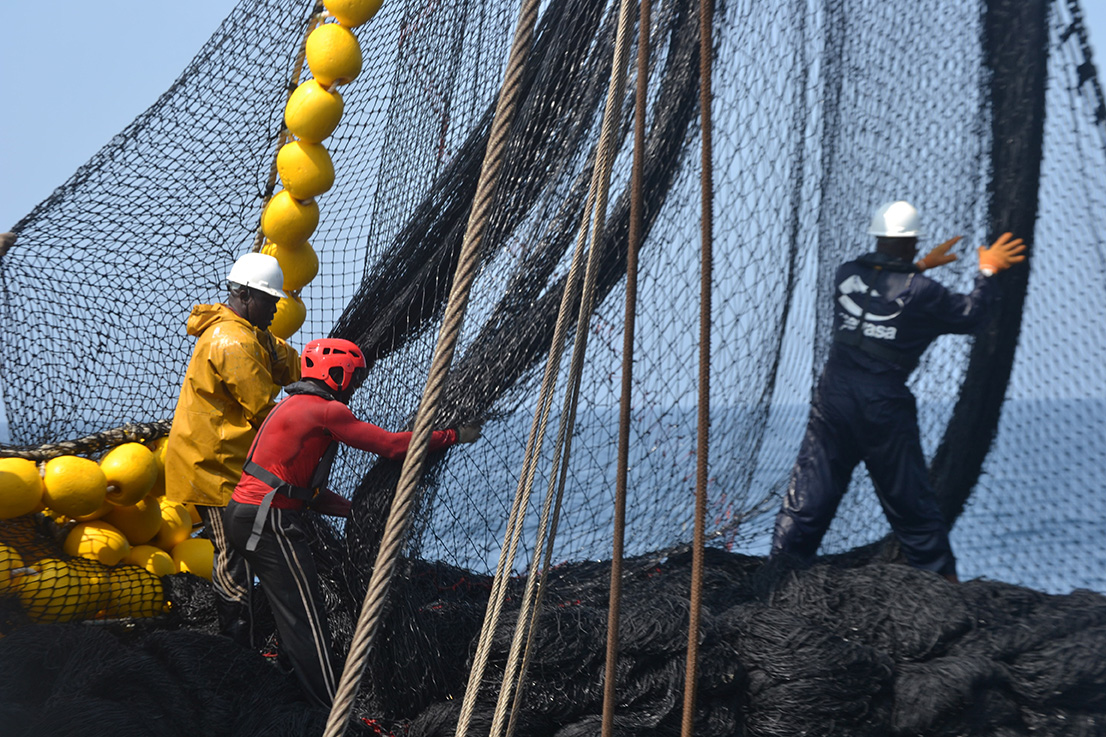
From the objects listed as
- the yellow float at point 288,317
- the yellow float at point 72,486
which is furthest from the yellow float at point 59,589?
the yellow float at point 288,317

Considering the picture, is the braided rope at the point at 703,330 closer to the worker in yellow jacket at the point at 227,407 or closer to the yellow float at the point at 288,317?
the worker in yellow jacket at the point at 227,407

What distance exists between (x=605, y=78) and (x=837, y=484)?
76.6 inches

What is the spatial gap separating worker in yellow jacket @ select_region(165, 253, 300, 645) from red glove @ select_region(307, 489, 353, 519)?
16.0 inches

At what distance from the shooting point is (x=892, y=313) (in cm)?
372

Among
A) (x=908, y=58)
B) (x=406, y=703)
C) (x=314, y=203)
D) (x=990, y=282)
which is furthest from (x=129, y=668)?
(x=908, y=58)

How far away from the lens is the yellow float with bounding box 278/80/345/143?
12.7 ft

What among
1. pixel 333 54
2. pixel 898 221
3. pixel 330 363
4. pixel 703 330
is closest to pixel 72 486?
pixel 330 363

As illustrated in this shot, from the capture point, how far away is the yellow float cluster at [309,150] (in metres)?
3.82

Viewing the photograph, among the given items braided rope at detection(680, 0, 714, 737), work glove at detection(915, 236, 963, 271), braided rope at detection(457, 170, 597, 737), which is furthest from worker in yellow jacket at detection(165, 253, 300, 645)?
work glove at detection(915, 236, 963, 271)

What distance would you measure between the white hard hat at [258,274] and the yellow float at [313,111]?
25.2 inches

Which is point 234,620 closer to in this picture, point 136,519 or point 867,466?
point 136,519

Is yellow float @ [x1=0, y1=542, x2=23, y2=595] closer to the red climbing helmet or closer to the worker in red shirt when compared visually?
the worker in red shirt

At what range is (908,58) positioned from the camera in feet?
13.3

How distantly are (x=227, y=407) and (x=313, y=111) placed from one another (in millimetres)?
1331
